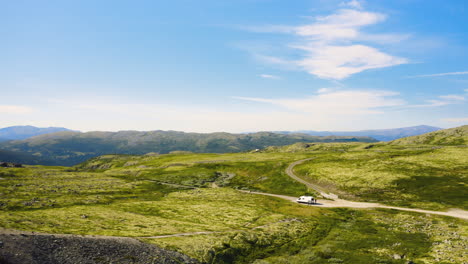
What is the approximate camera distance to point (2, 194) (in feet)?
251

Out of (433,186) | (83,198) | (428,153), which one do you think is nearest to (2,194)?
(83,198)

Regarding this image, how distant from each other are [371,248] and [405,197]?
2139 inches

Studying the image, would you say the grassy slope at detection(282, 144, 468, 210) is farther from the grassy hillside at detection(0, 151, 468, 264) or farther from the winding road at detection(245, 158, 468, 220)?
the grassy hillside at detection(0, 151, 468, 264)

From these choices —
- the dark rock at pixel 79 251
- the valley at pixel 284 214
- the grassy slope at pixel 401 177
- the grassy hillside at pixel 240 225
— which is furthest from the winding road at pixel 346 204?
the dark rock at pixel 79 251

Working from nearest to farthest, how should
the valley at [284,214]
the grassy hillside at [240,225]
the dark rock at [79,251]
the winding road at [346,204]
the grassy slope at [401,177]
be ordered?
the dark rock at [79,251], the grassy hillside at [240,225], the valley at [284,214], the winding road at [346,204], the grassy slope at [401,177]

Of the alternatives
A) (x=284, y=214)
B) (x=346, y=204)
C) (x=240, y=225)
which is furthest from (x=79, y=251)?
(x=346, y=204)

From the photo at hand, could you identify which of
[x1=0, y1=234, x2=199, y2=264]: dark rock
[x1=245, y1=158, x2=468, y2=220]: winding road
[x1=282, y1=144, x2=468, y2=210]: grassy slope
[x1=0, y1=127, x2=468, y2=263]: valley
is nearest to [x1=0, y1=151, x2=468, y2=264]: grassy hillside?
[x1=0, y1=127, x2=468, y2=263]: valley

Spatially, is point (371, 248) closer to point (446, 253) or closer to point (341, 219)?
point (446, 253)

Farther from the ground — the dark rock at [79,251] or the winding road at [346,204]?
the dark rock at [79,251]

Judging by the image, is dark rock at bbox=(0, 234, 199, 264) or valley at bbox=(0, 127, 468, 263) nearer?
dark rock at bbox=(0, 234, 199, 264)

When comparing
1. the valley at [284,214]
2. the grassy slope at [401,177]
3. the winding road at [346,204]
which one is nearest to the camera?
the valley at [284,214]

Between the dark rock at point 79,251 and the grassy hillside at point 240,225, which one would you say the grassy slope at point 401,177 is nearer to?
the grassy hillside at point 240,225

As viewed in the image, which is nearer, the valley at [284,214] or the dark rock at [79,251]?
the dark rock at [79,251]

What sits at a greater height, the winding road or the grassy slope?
the grassy slope
